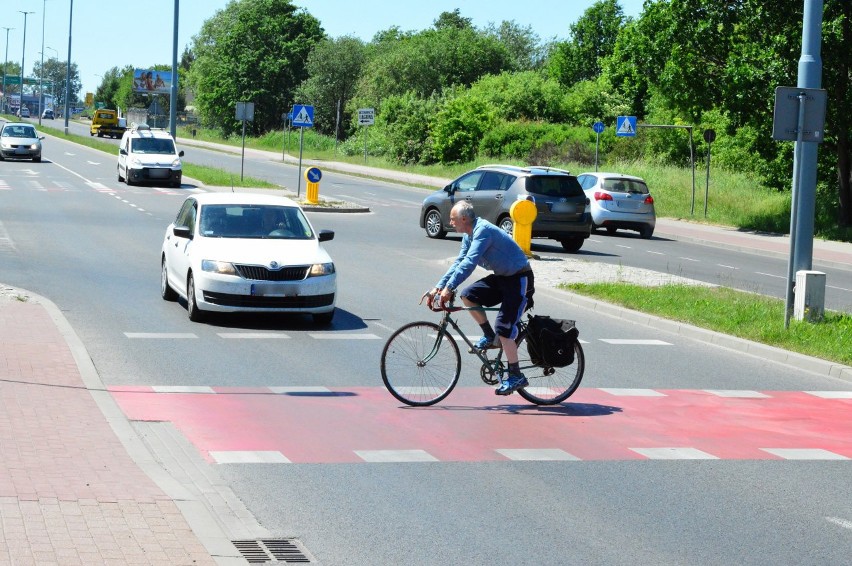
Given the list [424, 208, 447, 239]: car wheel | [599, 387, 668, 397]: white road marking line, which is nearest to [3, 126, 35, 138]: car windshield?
[424, 208, 447, 239]: car wheel

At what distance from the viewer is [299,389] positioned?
435 inches

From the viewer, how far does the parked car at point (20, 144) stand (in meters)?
56.6

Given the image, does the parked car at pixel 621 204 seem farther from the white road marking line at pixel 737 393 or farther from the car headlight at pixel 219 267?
the white road marking line at pixel 737 393

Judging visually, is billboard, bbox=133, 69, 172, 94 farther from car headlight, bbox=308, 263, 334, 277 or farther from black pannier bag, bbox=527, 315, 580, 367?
black pannier bag, bbox=527, 315, 580, 367

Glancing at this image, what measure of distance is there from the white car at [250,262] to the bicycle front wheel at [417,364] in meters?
4.32

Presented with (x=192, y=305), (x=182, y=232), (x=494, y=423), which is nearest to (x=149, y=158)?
(x=182, y=232)

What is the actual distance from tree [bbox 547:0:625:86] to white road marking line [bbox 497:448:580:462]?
336ft

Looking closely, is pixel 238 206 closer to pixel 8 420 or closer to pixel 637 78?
pixel 8 420

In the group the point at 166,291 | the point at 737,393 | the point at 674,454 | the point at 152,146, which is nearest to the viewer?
the point at 674,454

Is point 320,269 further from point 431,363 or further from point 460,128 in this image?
point 460,128

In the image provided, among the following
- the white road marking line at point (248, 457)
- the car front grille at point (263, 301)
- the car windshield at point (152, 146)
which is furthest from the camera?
the car windshield at point (152, 146)

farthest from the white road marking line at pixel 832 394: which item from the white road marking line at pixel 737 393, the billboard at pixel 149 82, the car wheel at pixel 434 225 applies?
the billboard at pixel 149 82

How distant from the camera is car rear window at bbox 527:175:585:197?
2705 centimetres

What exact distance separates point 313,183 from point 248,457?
90.5 feet
